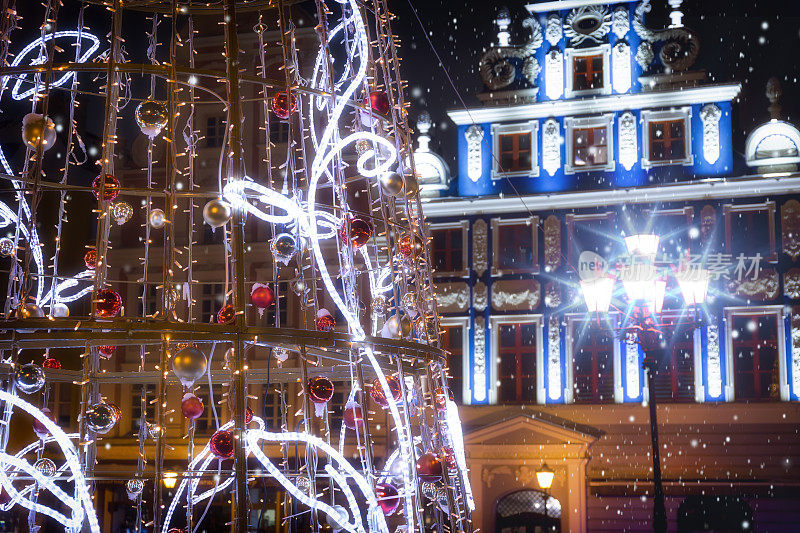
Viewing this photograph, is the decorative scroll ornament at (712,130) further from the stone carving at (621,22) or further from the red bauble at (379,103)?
the red bauble at (379,103)

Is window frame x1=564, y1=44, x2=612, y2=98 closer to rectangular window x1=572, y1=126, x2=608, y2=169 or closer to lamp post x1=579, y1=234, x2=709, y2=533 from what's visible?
rectangular window x1=572, y1=126, x2=608, y2=169

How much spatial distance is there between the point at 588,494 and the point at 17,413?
9356mm

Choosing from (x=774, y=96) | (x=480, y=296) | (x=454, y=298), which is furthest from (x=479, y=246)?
(x=774, y=96)

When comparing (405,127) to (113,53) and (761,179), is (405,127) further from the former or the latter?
(761,179)

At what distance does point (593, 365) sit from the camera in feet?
51.6

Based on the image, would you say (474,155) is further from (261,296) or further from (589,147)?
(261,296)

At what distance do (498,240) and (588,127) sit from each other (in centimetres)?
255

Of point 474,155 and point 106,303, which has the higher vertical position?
point 474,155

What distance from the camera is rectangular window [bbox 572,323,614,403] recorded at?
51.2 ft

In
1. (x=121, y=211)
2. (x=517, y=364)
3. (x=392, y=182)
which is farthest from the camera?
(x=517, y=364)

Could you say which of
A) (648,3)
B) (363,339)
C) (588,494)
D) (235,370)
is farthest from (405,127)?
(648,3)

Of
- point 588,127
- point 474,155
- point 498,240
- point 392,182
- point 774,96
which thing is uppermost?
point 774,96

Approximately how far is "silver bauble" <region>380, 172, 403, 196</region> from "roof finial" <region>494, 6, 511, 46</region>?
12.5m

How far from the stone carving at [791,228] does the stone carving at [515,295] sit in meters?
4.15
